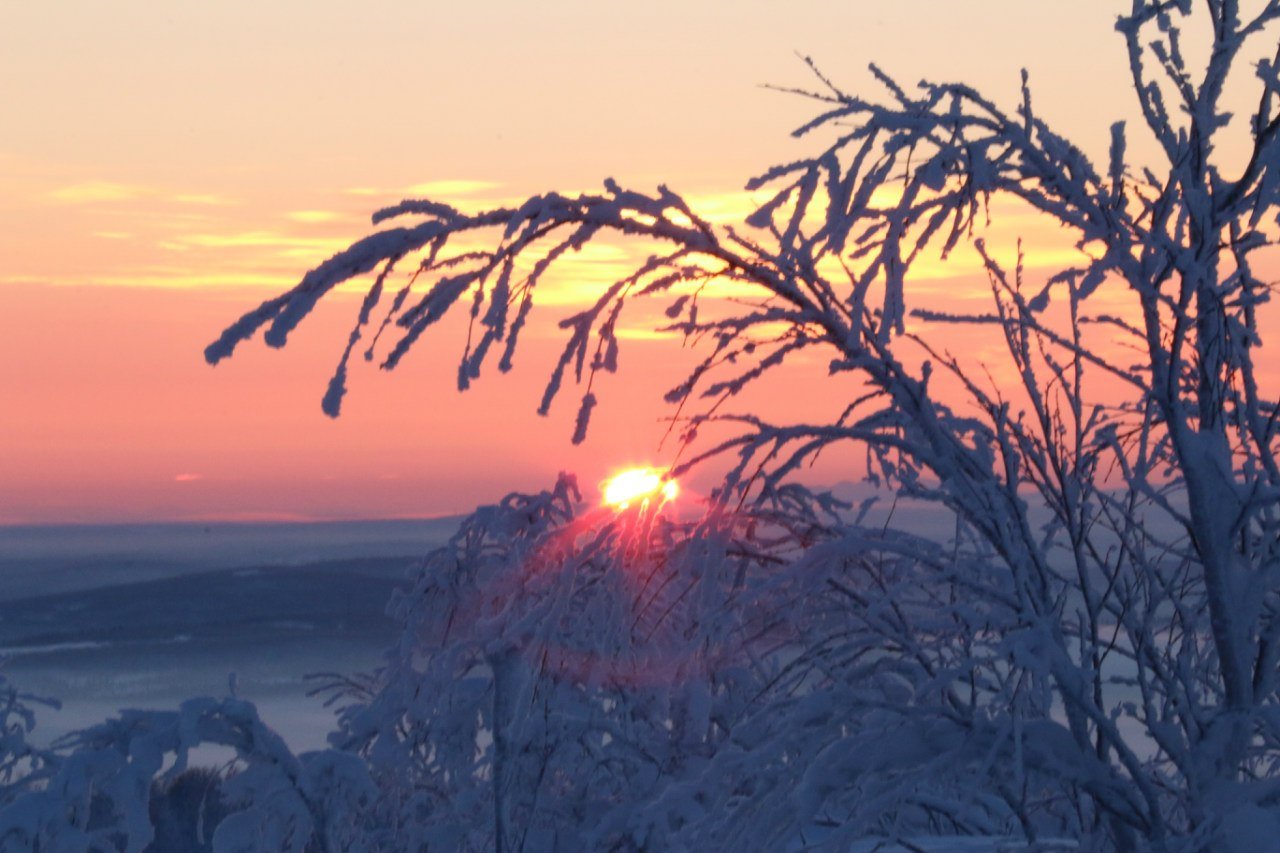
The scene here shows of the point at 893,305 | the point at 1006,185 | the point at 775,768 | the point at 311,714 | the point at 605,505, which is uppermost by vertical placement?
the point at 1006,185

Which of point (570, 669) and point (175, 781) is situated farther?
point (570, 669)

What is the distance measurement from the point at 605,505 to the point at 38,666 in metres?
149

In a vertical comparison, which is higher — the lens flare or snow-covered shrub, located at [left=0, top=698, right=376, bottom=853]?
the lens flare

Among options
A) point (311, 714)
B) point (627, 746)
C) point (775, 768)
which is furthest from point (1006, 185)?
point (311, 714)

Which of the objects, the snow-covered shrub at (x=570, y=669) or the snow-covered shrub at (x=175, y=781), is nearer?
the snow-covered shrub at (x=570, y=669)

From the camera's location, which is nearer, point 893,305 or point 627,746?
point 893,305

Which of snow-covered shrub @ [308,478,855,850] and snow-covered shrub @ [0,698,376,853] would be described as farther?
snow-covered shrub @ [0,698,376,853]

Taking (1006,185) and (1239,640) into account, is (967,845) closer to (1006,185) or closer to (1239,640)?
(1239,640)

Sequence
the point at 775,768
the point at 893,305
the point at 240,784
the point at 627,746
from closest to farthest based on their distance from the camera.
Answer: the point at 893,305
the point at 775,768
the point at 240,784
the point at 627,746

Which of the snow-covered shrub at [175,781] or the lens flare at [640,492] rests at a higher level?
the lens flare at [640,492]

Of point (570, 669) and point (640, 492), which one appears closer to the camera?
point (640, 492)

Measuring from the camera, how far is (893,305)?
4.04m

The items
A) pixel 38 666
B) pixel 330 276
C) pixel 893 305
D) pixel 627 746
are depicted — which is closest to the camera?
pixel 893 305

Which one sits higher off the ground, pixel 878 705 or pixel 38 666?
pixel 878 705
